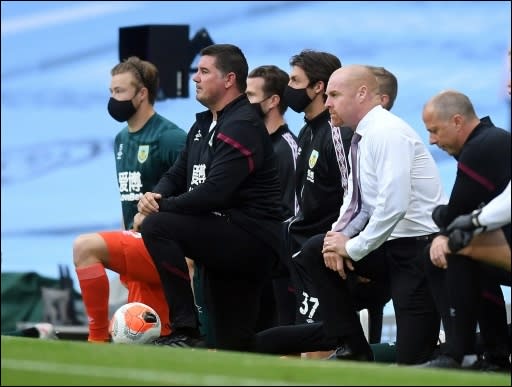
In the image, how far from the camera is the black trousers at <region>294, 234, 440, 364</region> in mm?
7430

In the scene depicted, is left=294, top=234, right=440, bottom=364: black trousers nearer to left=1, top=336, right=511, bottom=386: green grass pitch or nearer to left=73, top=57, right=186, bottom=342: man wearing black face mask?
left=73, top=57, right=186, bottom=342: man wearing black face mask

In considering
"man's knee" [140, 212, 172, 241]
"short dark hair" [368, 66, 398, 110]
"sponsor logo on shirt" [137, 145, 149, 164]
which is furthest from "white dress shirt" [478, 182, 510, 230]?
"sponsor logo on shirt" [137, 145, 149, 164]

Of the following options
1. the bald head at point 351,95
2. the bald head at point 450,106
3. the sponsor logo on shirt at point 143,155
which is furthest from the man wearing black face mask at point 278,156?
the bald head at point 450,106

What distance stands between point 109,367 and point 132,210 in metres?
3.87

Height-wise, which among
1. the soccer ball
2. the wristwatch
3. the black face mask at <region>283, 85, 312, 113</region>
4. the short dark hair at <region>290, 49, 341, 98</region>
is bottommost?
the soccer ball

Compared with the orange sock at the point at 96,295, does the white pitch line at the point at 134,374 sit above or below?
above

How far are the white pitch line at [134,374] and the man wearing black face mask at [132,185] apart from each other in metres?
2.78

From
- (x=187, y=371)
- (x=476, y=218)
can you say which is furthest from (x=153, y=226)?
(x=187, y=371)

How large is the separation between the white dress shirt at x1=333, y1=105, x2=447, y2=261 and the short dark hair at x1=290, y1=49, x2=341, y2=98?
4.48 ft

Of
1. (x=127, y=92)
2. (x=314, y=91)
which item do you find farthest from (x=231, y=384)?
(x=127, y=92)

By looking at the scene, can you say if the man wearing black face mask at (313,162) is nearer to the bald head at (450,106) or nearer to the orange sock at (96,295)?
the orange sock at (96,295)

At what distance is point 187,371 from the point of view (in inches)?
216

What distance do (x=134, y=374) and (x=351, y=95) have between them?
2753 millimetres

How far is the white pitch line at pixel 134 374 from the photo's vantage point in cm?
521
